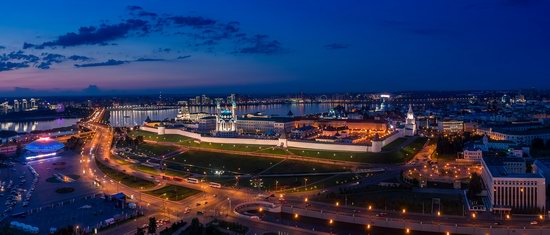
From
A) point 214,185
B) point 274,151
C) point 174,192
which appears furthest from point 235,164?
point 174,192

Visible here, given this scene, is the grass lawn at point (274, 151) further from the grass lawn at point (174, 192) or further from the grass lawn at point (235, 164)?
the grass lawn at point (174, 192)

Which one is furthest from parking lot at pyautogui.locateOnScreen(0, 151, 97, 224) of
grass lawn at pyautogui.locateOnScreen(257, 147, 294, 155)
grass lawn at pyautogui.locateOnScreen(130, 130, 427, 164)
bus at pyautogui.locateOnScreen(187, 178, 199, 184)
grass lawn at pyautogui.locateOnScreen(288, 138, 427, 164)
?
grass lawn at pyautogui.locateOnScreen(288, 138, 427, 164)

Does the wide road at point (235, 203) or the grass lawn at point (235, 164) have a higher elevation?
the grass lawn at point (235, 164)

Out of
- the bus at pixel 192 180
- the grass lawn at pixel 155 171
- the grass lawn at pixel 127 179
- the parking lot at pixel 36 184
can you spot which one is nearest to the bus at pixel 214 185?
the bus at pixel 192 180

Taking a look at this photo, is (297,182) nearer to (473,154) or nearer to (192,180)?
(192,180)

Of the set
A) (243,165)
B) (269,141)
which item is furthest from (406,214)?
(269,141)

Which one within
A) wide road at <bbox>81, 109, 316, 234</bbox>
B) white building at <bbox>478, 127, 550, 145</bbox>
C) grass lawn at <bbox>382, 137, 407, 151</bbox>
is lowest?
wide road at <bbox>81, 109, 316, 234</bbox>

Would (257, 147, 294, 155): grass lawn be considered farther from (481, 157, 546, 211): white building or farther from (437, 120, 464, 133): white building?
(437, 120, 464, 133): white building
